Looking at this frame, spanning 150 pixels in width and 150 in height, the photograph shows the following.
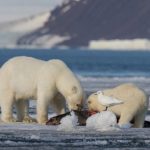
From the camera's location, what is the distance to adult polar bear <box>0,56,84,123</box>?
999 cm

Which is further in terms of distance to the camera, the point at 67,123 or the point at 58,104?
the point at 58,104

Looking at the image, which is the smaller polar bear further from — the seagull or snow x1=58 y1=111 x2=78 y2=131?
snow x1=58 y1=111 x2=78 y2=131

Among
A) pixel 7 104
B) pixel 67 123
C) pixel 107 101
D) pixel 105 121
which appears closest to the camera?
pixel 105 121

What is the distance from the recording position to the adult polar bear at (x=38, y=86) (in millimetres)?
9992

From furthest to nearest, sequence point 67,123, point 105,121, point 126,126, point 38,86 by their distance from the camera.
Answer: point 38,86 < point 126,126 < point 67,123 < point 105,121

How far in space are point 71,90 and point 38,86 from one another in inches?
17.1

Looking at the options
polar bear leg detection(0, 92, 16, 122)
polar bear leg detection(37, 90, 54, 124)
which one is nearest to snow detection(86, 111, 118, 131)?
polar bear leg detection(37, 90, 54, 124)

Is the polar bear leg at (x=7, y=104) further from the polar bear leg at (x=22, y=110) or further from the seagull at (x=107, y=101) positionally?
the seagull at (x=107, y=101)

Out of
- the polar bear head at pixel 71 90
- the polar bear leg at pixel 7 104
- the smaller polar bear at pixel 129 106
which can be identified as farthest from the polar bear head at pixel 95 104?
the polar bear leg at pixel 7 104

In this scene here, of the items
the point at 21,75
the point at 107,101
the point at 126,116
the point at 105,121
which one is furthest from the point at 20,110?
the point at 105,121

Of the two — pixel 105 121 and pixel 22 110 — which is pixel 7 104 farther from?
pixel 105 121

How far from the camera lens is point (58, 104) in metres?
10.5

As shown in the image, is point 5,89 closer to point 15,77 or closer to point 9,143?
point 15,77

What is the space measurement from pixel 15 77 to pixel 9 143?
2.62 meters
